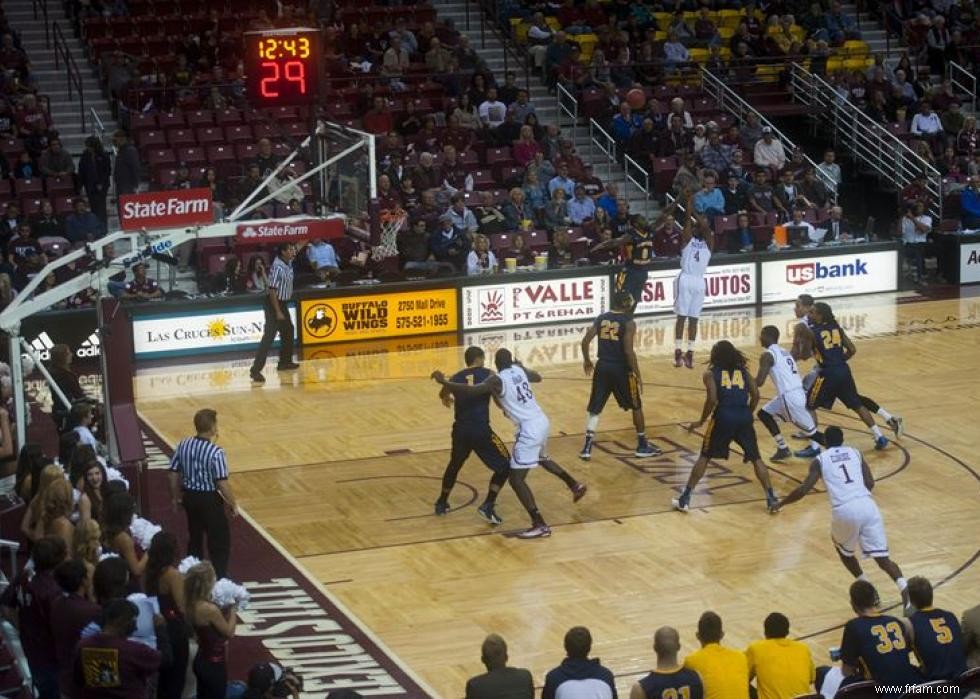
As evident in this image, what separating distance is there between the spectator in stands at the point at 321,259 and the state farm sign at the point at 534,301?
6.26 feet

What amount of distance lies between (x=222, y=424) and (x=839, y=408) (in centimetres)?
721

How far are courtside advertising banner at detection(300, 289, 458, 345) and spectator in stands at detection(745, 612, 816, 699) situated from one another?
14831 mm

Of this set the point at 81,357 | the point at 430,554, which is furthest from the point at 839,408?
the point at 81,357

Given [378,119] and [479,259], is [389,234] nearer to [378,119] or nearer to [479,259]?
[479,259]

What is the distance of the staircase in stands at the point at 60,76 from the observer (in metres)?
29.1

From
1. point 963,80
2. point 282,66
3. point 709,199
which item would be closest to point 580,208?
point 709,199

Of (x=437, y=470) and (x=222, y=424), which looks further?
(x=222, y=424)

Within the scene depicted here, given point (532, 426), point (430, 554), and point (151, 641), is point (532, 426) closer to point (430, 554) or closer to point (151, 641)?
point (430, 554)

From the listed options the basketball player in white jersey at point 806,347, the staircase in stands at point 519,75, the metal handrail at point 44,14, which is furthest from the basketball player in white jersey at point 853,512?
the metal handrail at point 44,14

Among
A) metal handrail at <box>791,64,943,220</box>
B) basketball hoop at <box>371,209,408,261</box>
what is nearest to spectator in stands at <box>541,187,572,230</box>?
basketball hoop at <box>371,209,408,261</box>

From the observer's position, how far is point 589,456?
18453mm

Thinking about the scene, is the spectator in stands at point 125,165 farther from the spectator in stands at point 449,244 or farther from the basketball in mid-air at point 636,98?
the basketball in mid-air at point 636,98

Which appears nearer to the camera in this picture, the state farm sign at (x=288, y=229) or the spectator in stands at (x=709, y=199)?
the state farm sign at (x=288, y=229)

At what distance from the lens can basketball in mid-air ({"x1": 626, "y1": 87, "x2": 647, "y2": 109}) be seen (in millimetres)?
30781
